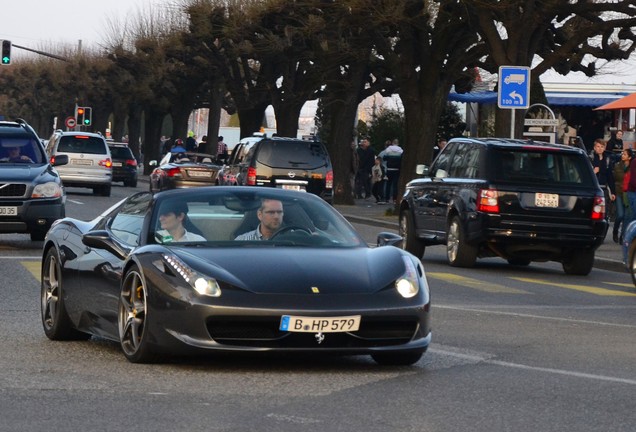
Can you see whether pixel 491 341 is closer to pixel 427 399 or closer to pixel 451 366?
pixel 451 366

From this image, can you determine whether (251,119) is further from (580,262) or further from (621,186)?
(580,262)

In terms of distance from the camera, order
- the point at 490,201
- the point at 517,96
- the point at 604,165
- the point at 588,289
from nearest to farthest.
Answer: the point at 588,289 → the point at 490,201 → the point at 517,96 → the point at 604,165

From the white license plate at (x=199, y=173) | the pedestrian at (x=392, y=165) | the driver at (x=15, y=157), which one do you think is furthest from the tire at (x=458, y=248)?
the pedestrian at (x=392, y=165)

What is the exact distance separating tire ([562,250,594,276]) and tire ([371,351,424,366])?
11916mm

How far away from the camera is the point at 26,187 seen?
72.0 ft

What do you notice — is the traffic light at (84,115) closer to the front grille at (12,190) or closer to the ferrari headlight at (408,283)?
the front grille at (12,190)

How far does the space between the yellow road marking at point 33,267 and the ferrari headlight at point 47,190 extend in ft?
8.44

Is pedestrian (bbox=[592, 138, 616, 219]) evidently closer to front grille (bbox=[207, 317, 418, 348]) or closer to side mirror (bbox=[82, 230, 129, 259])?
side mirror (bbox=[82, 230, 129, 259])

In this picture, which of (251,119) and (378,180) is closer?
(378,180)

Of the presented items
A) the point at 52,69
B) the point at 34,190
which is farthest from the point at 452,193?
the point at 52,69

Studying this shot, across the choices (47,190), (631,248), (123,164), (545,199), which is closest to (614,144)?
(545,199)

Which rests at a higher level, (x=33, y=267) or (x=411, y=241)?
(x=411, y=241)

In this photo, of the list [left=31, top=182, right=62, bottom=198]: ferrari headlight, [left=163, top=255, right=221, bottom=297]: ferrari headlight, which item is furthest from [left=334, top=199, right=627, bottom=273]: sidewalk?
[left=163, top=255, right=221, bottom=297]: ferrari headlight

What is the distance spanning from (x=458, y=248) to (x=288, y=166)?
1273cm
